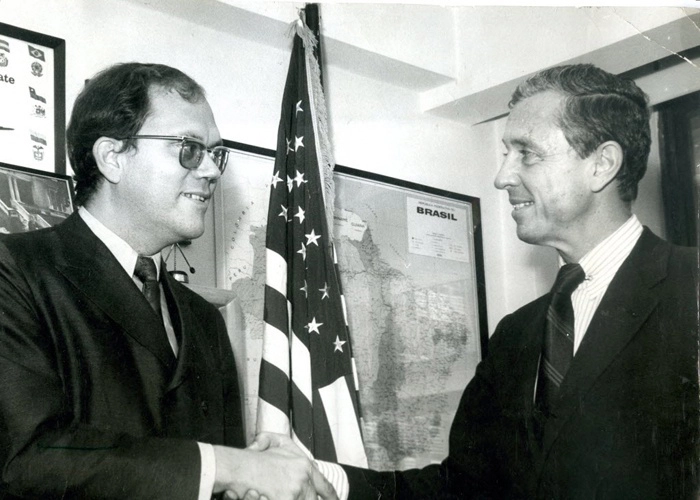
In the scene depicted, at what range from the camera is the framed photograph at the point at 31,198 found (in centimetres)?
205

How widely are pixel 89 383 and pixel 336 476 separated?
0.89 metres

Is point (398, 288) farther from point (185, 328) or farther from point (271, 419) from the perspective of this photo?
point (185, 328)

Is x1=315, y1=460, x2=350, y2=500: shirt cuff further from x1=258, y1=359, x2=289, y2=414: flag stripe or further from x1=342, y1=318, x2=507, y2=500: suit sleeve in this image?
x1=258, y1=359, x2=289, y2=414: flag stripe

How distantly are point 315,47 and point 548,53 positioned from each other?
882mm

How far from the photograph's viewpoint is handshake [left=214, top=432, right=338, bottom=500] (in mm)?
1679

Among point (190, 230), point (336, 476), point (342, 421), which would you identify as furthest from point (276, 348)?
point (190, 230)

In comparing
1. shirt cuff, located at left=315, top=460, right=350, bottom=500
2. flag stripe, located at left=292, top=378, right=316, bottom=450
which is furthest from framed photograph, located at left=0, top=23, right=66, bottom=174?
shirt cuff, located at left=315, top=460, right=350, bottom=500

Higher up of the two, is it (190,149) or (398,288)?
(190,149)

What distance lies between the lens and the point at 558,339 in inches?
83.5

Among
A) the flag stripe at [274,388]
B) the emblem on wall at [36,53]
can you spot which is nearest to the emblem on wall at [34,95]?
the emblem on wall at [36,53]

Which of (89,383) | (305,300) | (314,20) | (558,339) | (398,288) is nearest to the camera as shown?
(89,383)

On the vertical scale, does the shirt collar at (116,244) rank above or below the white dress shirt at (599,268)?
above

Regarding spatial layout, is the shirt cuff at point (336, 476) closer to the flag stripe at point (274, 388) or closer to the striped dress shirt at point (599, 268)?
the flag stripe at point (274, 388)

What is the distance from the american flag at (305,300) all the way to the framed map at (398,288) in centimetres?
18
